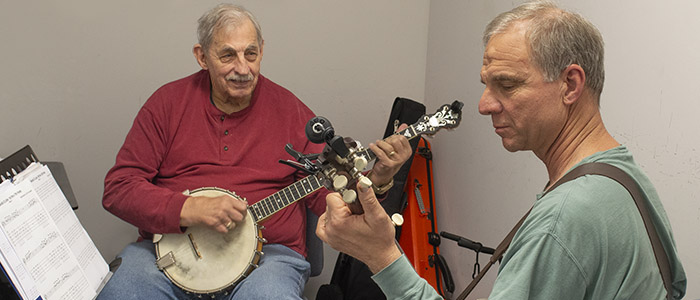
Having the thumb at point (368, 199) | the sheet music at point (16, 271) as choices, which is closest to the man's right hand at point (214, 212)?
the sheet music at point (16, 271)

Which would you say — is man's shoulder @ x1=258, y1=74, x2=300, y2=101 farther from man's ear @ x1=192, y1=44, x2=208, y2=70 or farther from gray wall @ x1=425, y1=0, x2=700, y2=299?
gray wall @ x1=425, y1=0, x2=700, y2=299

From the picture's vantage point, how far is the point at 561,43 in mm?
1327

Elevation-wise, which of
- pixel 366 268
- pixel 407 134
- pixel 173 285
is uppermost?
pixel 407 134

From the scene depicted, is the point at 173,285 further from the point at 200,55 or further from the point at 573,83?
the point at 573,83

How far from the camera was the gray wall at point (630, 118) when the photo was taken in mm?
1912

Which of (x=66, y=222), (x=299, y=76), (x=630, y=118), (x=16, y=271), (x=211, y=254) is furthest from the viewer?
(x=299, y=76)

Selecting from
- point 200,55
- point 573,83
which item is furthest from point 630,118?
point 200,55

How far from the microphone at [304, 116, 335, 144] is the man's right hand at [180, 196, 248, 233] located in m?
1.01

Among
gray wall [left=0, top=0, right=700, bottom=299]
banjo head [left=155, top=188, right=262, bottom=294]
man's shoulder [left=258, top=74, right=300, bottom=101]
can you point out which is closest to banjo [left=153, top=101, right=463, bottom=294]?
banjo head [left=155, top=188, right=262, bottom=294]

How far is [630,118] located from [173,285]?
1619 mm

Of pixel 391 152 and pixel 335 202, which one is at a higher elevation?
pixel 335 202

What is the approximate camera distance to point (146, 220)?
2375 mm

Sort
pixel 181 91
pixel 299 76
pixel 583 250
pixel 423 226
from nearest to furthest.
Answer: pixel 583 250 < pixel 181 91 < pixel 423 226 < pixel 299 76

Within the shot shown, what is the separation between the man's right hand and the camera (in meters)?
A: 2.29
